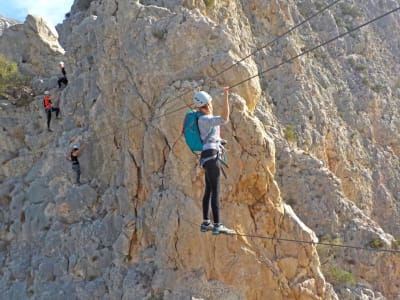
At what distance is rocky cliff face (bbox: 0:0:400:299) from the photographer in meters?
15.2

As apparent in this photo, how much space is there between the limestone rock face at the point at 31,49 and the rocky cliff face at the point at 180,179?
3521mm

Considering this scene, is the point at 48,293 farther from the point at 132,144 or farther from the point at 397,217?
the point at 397,217

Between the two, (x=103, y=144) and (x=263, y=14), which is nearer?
(x=103, y=144)

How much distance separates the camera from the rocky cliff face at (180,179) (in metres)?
15.2

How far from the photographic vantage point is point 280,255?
1559 cm

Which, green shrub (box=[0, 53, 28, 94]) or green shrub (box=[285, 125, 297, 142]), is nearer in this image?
green shrub (box=[0, 53, 28, 94])

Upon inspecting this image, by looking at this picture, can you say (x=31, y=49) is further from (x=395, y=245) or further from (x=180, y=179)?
(x=395, y=245)

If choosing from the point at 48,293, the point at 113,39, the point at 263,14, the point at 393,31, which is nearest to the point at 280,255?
the point at 48,293

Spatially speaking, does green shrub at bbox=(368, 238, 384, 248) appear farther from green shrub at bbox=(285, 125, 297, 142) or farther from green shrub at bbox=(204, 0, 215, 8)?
green shrub at bbox=(204, 0, 215, 8)

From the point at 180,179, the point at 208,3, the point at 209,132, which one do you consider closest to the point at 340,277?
the point at 180,179

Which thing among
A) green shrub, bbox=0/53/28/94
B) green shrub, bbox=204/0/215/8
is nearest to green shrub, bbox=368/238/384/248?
green shrub, bbox=204/0/215/8

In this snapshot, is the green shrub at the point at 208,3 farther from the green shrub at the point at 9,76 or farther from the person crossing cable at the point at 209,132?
the green shrub at the point at 9,76

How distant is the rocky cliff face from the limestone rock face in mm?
3521

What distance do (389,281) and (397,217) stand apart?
591 centimetres
